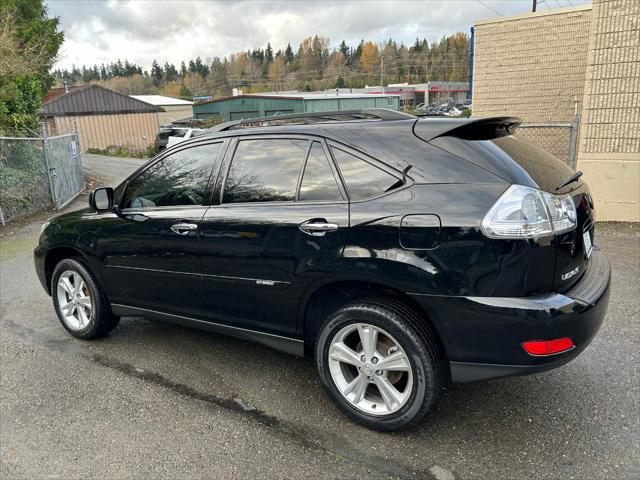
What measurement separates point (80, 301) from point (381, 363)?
283cm

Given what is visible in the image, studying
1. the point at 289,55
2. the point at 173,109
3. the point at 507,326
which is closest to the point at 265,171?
the point at 507,326

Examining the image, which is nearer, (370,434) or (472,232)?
(472,232)

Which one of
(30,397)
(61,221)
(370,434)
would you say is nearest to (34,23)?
(61,221)

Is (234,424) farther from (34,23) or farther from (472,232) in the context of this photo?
(34,23)

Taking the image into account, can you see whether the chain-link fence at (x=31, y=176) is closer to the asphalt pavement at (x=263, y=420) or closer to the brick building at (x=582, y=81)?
the asphalt pavement at (x=263, y=420)

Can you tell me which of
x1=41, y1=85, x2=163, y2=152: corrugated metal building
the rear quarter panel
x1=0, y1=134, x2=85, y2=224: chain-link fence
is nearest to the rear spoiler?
the rear quarter panel

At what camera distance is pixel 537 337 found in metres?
2.46

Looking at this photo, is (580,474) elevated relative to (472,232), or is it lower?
lower

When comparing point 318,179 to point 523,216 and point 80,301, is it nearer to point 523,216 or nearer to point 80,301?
point 523,216

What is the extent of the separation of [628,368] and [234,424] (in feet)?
8.93

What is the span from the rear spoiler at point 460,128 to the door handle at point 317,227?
709 mm

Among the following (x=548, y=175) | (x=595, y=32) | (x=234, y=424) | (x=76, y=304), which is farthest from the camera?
(x=595, y=32)

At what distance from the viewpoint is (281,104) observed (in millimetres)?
40500

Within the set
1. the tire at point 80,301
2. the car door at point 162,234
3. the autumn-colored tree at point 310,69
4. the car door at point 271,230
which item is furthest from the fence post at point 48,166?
the autumn-colored tree at point 310,69
